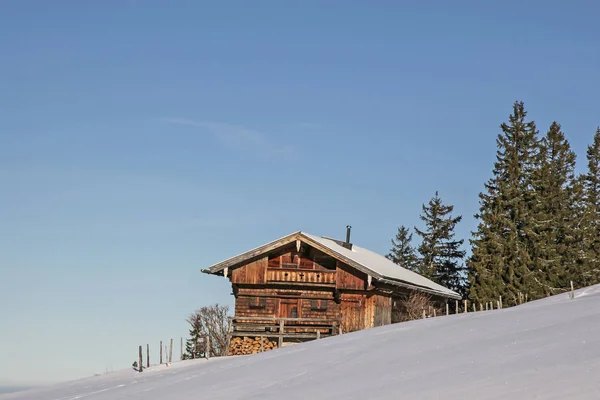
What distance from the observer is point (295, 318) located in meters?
40.0

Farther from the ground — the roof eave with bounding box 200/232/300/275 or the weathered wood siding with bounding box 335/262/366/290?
the roof eave with bounding box 200/232/300/275

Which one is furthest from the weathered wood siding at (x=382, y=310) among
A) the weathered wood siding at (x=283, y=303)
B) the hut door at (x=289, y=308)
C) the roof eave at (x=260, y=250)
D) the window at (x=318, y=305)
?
the roof eave at (x=260, y=250)

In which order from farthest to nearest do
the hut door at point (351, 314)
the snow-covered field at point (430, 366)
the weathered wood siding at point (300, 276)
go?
the weathered wood siding at point (300, 276) < the hut door at point (351, 314) < the snow-covered field at point (430, 366)

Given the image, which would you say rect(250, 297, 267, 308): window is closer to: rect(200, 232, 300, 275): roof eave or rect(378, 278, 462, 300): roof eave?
rect(200, 232, 300, 275): roof eave

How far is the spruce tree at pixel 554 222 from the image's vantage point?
56019mm

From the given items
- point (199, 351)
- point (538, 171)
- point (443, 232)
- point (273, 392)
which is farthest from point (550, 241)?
point (273, 392)

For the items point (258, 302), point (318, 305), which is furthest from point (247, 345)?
point (318, 305)

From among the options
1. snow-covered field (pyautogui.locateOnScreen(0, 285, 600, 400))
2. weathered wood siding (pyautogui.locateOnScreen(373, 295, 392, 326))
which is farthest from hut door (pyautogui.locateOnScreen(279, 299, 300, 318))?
snow-covered field (pyautogui.locateOnScreen(0, 285, 600, 400))

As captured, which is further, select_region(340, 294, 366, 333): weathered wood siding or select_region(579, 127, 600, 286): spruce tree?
select_region(579, 127, 600, 286): spruce tree

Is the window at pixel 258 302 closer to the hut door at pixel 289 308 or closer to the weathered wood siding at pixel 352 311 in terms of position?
the hut door at pixel 289 308

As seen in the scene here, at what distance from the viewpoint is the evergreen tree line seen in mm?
54281

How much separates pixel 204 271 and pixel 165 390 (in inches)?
671

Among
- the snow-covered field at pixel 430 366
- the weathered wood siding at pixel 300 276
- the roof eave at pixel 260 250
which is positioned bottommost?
the snow-covered field at pixel 430 366

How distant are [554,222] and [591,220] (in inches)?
395
